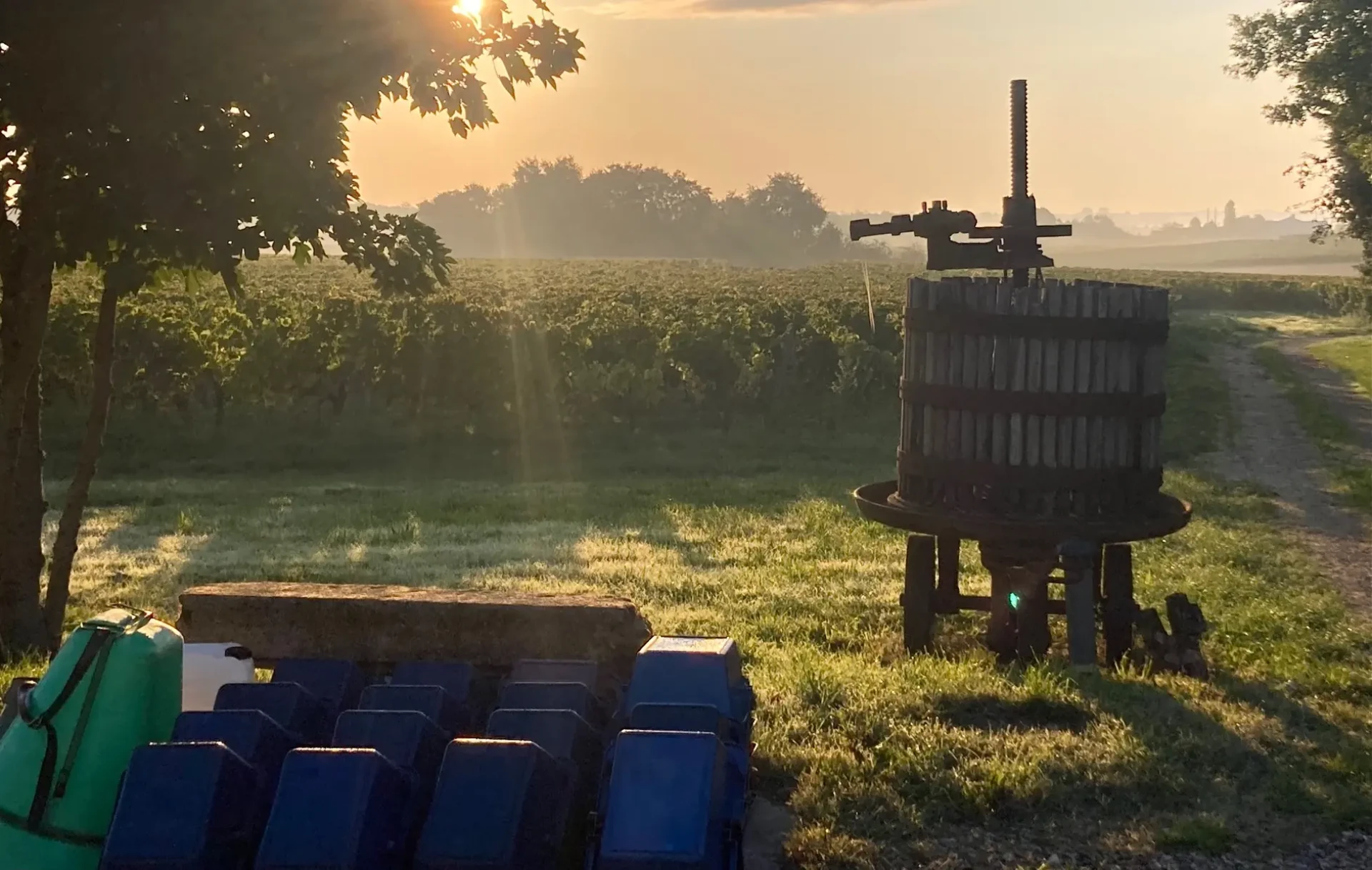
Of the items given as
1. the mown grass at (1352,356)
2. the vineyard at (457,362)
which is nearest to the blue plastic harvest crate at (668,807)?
the vineyard at (457,362)

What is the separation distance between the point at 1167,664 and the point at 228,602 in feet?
15.6

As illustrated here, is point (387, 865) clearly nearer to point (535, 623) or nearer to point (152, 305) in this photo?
point (535, 623)

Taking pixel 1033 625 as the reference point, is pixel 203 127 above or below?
above

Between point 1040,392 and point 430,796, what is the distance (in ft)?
Answer: 11.9

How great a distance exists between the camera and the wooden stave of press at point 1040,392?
6570 mm

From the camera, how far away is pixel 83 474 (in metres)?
8.04

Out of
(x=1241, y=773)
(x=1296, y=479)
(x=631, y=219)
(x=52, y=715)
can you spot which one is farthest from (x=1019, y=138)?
(x=631, y=219)

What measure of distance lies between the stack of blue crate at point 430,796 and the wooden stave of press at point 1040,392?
2.57m

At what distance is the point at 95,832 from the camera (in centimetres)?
438

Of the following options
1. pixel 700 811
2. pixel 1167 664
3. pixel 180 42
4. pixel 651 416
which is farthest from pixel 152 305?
pixel 700 811

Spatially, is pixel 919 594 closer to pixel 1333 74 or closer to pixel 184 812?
pixel 184 812

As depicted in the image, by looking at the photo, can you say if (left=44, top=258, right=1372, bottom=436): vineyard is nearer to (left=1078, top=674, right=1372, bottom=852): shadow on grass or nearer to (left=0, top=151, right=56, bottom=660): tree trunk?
(left=0, top=151, right=56, bottom=660): tree trunk

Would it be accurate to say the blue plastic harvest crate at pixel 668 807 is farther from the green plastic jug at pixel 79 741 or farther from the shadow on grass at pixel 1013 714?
the shadow on grass at pixel 1013 714

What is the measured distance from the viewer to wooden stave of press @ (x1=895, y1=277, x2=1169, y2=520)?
657 centimetres
